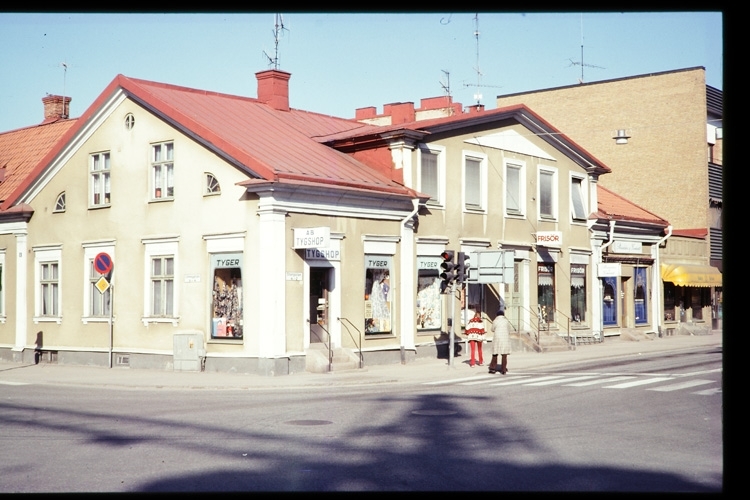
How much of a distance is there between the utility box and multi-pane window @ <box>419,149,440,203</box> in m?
8.39

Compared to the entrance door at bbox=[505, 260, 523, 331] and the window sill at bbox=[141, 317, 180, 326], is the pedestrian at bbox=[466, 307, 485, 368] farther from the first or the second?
the window sill at bbox=[141, 317, 180, 326]

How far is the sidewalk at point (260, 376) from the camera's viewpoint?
852 inches

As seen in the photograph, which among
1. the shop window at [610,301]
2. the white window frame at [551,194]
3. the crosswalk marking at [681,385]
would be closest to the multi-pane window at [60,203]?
the white window frame at [551,194]

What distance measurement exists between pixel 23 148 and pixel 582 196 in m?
22.4

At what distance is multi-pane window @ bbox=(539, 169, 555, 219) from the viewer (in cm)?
3469

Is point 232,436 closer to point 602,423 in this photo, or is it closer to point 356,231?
point 602,423

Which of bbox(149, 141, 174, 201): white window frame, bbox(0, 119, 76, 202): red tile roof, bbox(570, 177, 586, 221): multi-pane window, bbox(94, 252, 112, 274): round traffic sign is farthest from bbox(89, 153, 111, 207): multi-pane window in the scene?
bbox(570, 177, 586, 221): multi-pane window

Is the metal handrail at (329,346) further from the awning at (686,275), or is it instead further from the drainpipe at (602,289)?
the awning at (686,275)

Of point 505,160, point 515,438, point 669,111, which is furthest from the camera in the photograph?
point 669,111

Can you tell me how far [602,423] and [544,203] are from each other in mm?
21915

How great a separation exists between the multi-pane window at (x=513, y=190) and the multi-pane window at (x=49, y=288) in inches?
594
